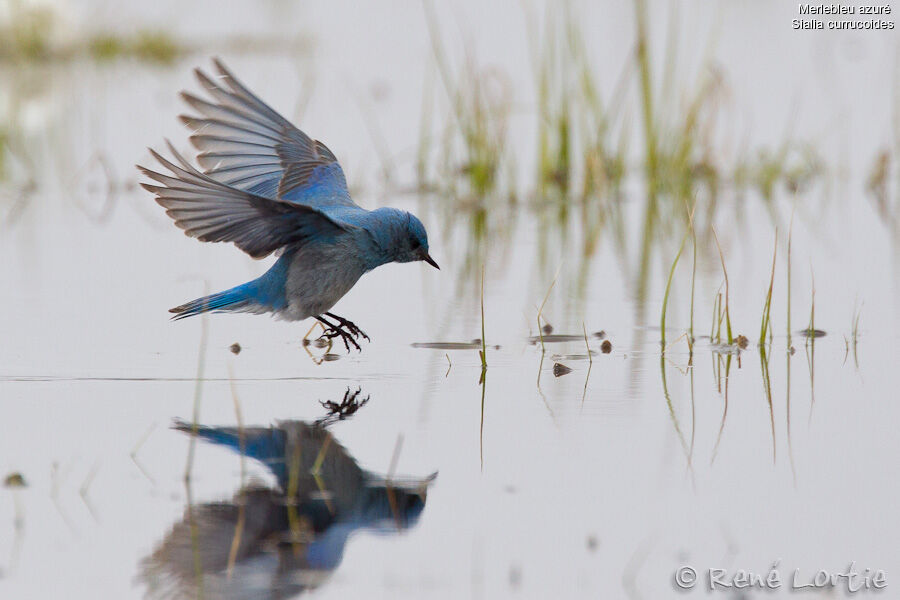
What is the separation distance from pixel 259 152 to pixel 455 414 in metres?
2.11

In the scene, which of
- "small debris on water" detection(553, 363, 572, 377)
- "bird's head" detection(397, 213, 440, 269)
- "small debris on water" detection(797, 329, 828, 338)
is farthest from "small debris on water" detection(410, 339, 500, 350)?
"small debris on water" detection(797, 329, 828, 338)

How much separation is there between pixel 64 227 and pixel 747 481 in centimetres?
630

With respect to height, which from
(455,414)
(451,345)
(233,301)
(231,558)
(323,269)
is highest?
(323,269)

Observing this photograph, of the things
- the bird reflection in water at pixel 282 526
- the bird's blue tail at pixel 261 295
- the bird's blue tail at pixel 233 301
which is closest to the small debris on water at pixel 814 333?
the bird's blue tail at pixel 261 295

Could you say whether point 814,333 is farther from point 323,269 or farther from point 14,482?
point 14,482

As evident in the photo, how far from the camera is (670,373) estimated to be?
16.6 ft

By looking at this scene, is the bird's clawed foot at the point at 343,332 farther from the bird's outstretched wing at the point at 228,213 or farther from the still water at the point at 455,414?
the bird's outstretched wing at the point at 228,213

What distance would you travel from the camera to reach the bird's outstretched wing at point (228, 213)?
15.8 feet

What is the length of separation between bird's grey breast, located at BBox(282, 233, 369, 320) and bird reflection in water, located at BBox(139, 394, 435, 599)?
140 centimetres

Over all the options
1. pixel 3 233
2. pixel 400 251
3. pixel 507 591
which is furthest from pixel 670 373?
pixel 3 233

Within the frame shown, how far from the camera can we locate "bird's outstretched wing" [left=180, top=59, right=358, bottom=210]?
598cm

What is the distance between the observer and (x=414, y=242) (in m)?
5.59

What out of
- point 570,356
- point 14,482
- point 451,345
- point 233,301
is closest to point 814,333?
point 570,356

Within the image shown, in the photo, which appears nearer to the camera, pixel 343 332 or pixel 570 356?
pixel 570 356
